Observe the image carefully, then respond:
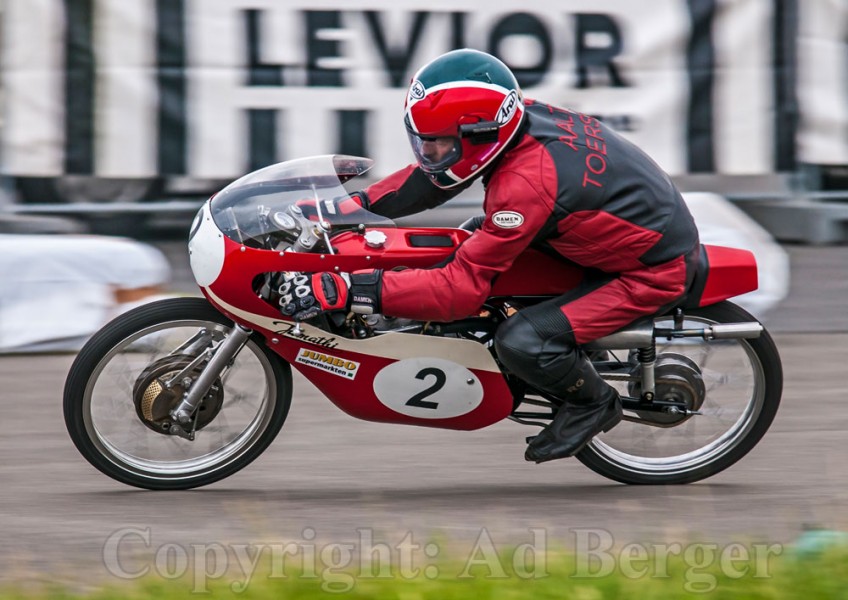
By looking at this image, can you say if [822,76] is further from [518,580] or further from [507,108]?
[518,580]

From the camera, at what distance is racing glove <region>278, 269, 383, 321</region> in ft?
16.4

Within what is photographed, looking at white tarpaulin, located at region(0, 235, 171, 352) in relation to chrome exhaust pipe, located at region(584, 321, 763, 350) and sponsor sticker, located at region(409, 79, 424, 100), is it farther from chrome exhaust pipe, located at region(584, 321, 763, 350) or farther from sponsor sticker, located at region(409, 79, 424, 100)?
chrome exhaust pipe, located at region(584, 321, 763, 350)

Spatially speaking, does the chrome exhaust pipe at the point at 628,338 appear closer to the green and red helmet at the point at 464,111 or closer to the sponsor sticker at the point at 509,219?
the sponsor sticker at the point at 509,219

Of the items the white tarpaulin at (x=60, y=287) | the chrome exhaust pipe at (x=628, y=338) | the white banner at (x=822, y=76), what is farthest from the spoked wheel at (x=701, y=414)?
the white banner at (x=822, y=76)

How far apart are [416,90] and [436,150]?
22cm

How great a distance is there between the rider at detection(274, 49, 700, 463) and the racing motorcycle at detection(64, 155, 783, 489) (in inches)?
6.2

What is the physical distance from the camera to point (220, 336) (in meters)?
5.38

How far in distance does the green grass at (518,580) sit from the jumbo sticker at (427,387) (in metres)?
0.95

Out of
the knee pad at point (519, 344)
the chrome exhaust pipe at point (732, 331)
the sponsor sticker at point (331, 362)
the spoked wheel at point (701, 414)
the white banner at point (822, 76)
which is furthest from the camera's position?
the white banner at point (822, 76)

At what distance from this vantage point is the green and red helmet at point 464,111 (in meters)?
5.00

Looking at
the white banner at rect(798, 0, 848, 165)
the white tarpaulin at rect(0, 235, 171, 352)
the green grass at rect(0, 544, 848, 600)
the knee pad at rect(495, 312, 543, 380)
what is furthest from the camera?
the white banner at rect(798, 0, 848, 165)

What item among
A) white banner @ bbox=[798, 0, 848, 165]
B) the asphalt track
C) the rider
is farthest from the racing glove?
white banner @ bbox=[798, 0, 848, 165]

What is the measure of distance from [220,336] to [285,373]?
0.28m

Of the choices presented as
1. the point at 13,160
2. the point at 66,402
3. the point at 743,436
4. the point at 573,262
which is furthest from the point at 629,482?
the point at 13,160
